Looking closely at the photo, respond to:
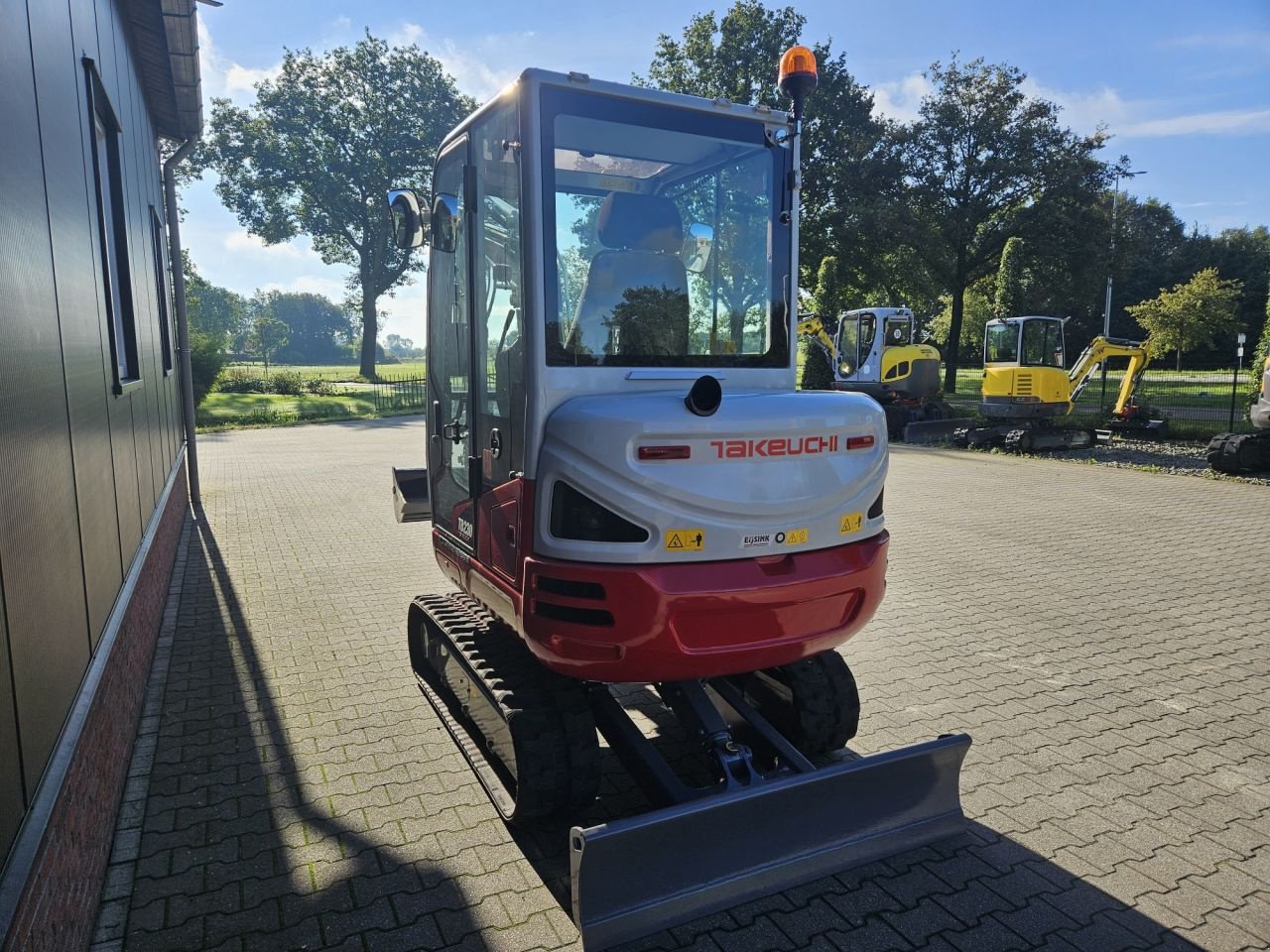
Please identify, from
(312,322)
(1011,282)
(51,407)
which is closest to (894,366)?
(1011,282)

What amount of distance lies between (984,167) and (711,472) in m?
29.3

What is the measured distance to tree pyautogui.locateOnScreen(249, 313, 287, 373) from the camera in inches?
3573

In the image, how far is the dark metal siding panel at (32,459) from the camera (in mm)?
2285

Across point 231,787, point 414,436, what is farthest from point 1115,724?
point 414,436

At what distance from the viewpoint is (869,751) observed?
13.7 feet

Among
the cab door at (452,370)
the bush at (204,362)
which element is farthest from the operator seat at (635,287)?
the bush at (204,362)

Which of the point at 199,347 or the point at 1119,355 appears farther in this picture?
the point at 199,347

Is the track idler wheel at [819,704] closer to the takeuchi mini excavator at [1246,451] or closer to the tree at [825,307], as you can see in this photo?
the takeuchi mini excavator at [1246,451]

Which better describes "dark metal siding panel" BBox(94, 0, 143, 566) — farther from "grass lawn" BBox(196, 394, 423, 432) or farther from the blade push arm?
"grass lawn" BBox(196, 394, 423, 432)

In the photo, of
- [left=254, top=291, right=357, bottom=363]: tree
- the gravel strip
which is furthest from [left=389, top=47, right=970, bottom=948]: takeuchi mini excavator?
[left=254, top=291, right=357, bottom=363]: tree

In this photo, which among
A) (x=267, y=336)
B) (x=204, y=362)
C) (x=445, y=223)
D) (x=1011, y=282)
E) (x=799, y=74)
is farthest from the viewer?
(x=267, y=336)

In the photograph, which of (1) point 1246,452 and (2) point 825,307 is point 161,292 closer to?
(1) point 1246,452

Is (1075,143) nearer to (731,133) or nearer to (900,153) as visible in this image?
(900,153)

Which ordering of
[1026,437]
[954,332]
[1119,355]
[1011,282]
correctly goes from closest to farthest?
[1026,437]
[1119,355]
[1011,282]
[954,332]
